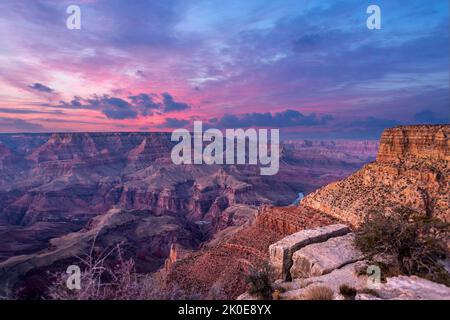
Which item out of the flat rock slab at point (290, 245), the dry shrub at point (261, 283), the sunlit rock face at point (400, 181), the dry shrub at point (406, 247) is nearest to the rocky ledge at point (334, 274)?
the flat rock slab at point (290, 245)

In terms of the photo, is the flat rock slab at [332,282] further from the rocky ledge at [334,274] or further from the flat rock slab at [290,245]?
the flat rock slab at [290,245]

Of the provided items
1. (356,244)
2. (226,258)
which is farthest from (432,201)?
(226,258)

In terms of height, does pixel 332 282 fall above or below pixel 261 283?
below

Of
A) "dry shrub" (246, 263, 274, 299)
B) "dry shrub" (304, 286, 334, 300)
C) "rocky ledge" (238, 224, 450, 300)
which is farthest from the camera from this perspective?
"dry shrub" (246, 263, 274, 299)

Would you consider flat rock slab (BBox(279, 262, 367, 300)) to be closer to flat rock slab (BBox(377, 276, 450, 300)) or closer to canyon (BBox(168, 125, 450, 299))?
canyon (BBox(168, 125, 450, 299))

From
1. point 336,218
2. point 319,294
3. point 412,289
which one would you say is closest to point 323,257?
point 412,289

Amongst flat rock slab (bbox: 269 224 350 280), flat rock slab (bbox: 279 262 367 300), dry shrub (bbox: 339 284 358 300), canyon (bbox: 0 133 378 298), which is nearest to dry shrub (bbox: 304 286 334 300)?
dry shrub (bbox: 339 284 358 300)

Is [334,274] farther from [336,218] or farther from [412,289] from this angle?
[336,218]
